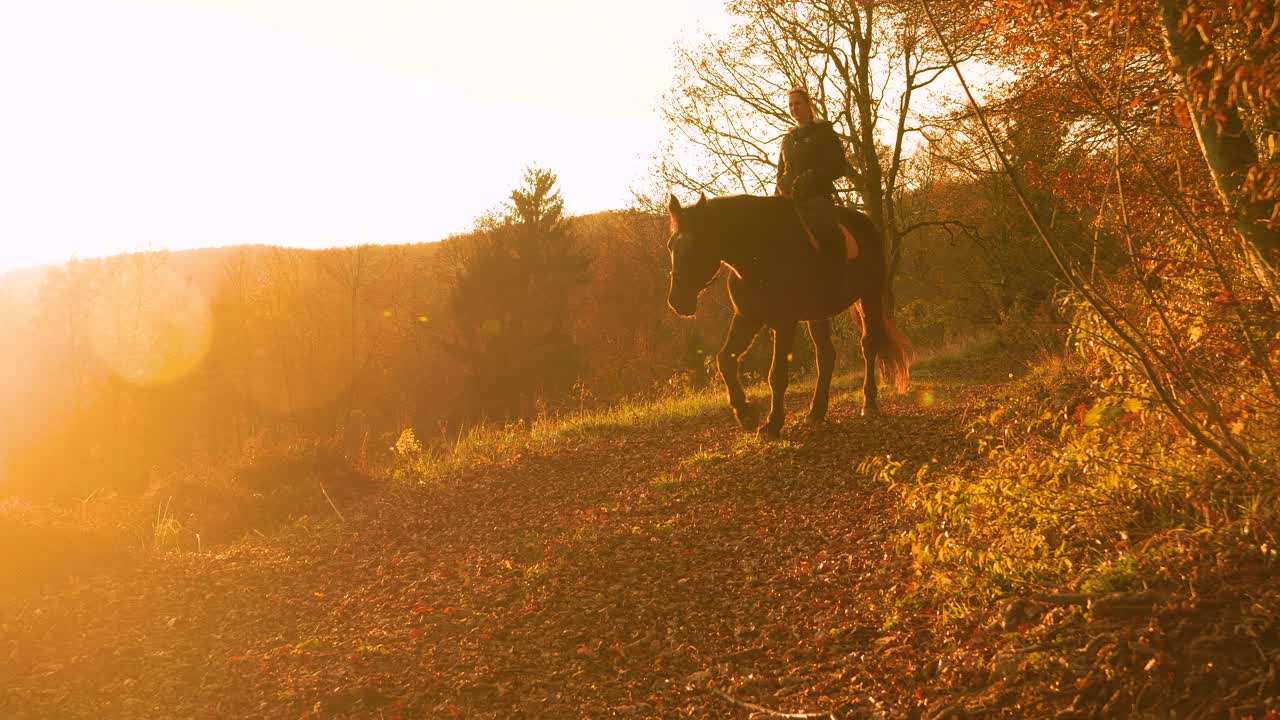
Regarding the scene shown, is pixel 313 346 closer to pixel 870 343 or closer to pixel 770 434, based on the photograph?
pixel 870 343

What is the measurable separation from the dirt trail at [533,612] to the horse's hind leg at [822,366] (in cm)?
101

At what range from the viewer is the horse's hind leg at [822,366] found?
31.4ft

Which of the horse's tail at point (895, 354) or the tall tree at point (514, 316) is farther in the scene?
the tall tree at point (514, 316)

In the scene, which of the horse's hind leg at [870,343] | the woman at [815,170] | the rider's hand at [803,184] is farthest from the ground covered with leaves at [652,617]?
the rider's hand at [803,184]

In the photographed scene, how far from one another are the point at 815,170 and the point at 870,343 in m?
2.61

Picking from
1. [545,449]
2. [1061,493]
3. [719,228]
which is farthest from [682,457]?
[1061,493]

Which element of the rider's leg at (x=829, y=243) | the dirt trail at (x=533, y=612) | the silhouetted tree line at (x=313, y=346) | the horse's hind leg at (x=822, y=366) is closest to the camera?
the dirt trail at (x=533, y=612)

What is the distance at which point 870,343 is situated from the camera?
10570 mm

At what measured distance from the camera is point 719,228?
27.8 ft

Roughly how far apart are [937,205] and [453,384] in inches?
1107

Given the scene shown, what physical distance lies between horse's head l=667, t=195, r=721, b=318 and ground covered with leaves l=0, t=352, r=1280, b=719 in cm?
174

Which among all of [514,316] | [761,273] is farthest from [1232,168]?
[514,316]

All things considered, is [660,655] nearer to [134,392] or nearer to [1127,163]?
[1127,163]

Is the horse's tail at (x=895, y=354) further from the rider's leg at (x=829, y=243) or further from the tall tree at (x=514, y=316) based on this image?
the tall tree at (x=514, y=316)
